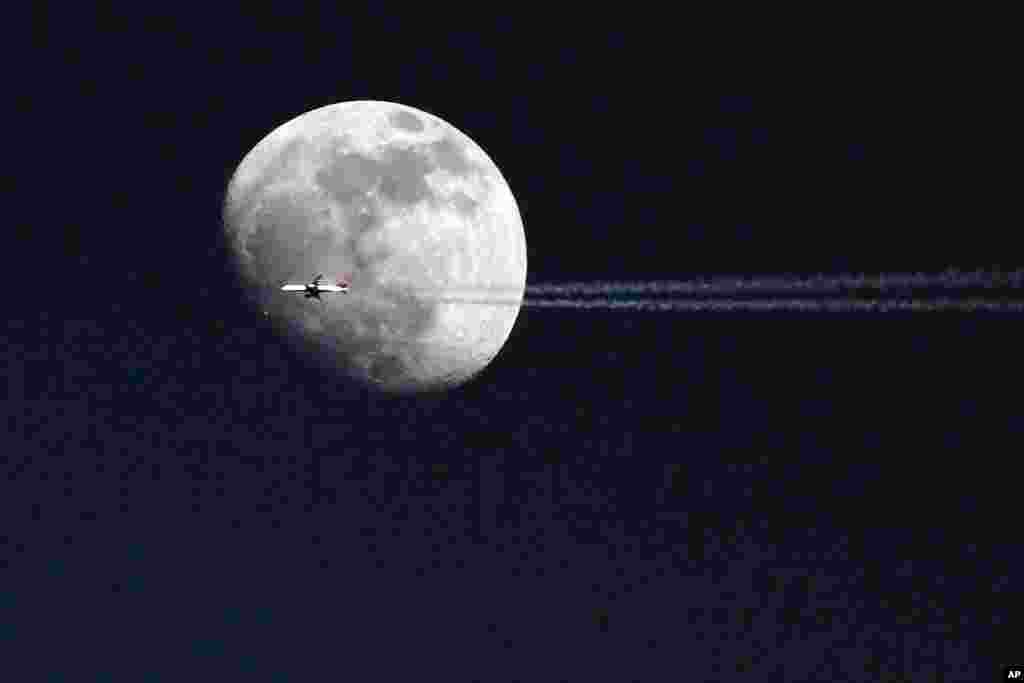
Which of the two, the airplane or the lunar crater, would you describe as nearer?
the airplane

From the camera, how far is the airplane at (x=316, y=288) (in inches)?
1358

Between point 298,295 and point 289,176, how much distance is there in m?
3.96

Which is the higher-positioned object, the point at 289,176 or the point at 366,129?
the point at 366,129

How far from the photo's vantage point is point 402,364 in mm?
37094

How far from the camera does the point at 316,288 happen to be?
113 feet

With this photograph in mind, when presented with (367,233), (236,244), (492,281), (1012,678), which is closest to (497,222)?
(492,281)

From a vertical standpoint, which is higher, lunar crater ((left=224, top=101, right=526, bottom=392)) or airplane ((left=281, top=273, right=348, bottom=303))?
lunar crater ((left=224, top=101, right=526, bottom=392))

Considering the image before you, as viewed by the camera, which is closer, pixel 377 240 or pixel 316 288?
pixel 316 288

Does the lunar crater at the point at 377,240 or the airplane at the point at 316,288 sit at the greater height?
the lunar crater at the point at 377,240

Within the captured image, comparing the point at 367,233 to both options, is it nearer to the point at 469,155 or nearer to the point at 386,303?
the point at 386,303

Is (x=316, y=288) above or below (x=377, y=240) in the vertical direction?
below

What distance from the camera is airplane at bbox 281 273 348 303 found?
34500 mm

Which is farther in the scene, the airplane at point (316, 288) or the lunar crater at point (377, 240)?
the lunar crater at point (377, 240)

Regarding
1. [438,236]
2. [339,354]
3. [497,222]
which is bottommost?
[339,354]
